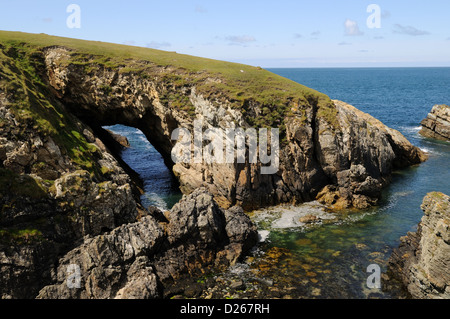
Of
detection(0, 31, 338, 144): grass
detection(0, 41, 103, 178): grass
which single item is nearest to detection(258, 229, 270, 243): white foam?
detection(0, 31, 338, 144): grass

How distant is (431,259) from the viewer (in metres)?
26.2

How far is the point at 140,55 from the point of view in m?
52.8

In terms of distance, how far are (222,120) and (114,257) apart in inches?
913

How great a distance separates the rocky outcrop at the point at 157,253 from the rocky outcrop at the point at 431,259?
536 inches

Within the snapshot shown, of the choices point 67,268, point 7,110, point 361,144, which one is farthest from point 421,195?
point 7,110

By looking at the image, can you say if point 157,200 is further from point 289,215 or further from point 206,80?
point 206,80

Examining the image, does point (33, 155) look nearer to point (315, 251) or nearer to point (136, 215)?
point (136, 215)

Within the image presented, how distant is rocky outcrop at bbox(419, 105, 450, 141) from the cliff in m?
30.4

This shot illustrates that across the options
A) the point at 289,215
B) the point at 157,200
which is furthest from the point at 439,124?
the point at 157,200

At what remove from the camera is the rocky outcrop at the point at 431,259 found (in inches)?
991

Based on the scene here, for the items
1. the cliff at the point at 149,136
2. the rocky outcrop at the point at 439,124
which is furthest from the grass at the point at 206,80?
the rocky outcrop at the point at 439,124

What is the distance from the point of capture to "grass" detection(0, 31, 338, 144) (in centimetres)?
4762

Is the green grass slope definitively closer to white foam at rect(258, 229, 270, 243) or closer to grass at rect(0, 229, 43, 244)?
white foam at rect(258, 229, 270, 243)

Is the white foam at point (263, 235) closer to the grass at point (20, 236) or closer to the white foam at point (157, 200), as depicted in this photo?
the white foam at point (157, 200)
